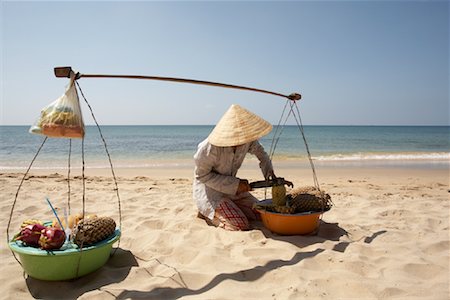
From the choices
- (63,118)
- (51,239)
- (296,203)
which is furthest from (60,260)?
(296,203)

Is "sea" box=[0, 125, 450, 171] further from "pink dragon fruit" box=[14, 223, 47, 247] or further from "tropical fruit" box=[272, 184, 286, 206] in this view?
"pink dragon fruit" box=[14, 223, 47, 247]

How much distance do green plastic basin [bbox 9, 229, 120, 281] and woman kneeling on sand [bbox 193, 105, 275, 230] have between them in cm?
125

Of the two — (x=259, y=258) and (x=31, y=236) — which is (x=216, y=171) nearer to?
(x=259, y=258)

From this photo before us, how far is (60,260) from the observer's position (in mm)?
1874

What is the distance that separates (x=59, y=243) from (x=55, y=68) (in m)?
1.12

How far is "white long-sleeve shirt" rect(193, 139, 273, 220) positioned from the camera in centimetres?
305

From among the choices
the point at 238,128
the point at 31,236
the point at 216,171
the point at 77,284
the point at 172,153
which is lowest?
the point at 77,284

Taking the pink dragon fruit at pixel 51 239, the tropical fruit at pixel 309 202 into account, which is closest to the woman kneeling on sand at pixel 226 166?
the tropical fruit at pixel 309 202

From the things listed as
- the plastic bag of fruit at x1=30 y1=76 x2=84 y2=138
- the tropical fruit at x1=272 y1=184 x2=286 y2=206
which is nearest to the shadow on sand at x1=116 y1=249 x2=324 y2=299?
the tropical fruit at x1=272 y1=184 x2=286 y2=206

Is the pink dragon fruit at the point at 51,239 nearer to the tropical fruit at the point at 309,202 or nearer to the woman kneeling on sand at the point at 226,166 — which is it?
the woman kneeling on sand at the point at 226,166

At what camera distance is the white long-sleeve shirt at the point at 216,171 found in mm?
3047

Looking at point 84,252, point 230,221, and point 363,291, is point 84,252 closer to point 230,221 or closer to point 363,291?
point 230,221

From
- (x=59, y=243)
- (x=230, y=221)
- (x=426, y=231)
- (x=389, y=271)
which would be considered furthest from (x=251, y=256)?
(x=426, y=231)

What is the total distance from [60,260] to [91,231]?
0.24 metres
